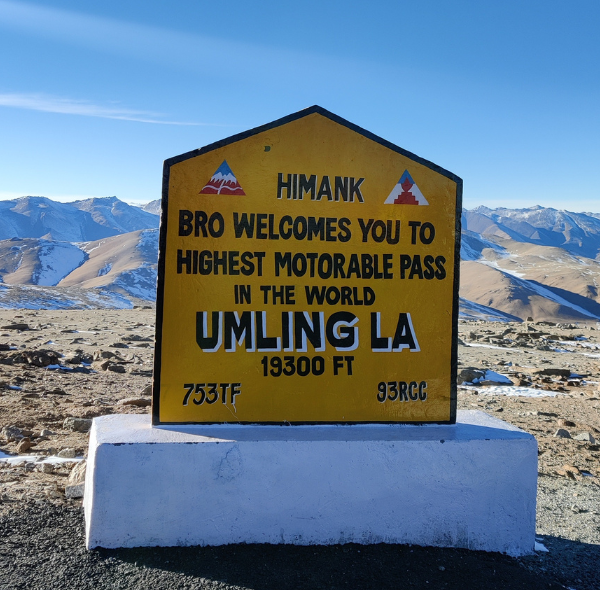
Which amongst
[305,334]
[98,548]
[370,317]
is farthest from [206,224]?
[98,548]

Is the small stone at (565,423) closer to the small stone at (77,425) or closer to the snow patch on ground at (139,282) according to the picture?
the small stone at (77,425)

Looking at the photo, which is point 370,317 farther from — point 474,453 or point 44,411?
point 44,411

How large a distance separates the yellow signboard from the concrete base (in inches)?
9.5

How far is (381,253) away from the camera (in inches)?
166

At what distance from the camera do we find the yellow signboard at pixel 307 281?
3.96 m

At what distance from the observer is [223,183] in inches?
158

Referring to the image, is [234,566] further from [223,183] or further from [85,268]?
[85,268]

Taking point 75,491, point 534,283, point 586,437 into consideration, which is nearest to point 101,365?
point 75,491

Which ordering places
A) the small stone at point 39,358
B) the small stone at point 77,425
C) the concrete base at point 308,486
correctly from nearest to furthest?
the concrete base at point 308,486
the small stone at point 77,425
the small stone at point 39,358

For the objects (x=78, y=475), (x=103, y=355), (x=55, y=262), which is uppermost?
(x=55, y=262)

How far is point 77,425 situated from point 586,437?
623 centimetres

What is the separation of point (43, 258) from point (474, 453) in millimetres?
108724

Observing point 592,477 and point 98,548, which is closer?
point 98,548

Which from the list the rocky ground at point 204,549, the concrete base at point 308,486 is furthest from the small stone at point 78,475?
the concrete base at point 308,486
